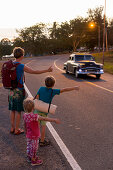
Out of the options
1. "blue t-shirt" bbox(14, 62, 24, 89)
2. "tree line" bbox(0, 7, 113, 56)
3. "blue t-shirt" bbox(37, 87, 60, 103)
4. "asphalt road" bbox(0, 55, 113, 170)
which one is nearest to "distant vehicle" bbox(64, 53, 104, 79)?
"asphalt road" bbox(0, 55, 113, 170)

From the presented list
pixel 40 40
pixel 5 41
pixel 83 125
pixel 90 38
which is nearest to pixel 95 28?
pixel 90 38

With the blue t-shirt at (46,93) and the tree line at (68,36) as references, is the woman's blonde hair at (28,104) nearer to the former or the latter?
the blue t-shirt at (46,93)

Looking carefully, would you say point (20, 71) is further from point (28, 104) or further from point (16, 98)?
point (28, 104)

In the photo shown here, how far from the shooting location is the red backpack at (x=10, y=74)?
5285mm

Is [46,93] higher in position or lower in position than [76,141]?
higher

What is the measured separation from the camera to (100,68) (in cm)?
1741

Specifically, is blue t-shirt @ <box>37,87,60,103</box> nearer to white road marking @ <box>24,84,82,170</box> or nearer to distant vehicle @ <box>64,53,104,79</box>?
white road marking @ <box>24,84,82,170</box>

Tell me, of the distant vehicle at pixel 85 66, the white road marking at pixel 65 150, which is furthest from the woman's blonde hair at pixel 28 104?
the distant vehicle at pixel 85 66

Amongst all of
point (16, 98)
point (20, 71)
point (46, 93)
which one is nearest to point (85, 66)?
point (16, 98)

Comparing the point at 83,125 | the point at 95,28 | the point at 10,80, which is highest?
the point at 95,28

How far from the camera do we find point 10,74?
5297mm

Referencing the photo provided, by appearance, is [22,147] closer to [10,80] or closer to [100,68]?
[10,80]

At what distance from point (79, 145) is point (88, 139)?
0.40 metres

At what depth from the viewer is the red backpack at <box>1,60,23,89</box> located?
5.29 meters
